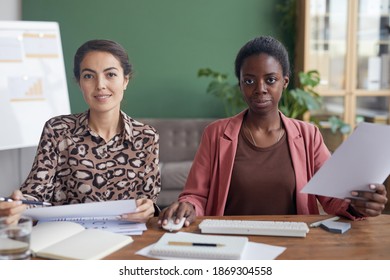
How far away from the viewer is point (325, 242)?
1.27m

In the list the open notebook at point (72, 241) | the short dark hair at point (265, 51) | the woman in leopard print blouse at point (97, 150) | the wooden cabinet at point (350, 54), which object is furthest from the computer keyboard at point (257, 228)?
the wooden cabinet at point (350, 54)

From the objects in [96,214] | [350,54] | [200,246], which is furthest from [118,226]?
[350,54]

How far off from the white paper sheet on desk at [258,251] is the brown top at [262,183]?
460mm

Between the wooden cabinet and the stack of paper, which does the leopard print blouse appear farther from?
the wooden cabinet

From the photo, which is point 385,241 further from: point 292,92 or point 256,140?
point 292,92

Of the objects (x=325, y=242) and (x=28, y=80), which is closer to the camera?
(x=325, y=242)

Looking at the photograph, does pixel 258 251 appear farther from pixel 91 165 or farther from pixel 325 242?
pixel 91 165

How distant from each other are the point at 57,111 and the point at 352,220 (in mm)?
2817

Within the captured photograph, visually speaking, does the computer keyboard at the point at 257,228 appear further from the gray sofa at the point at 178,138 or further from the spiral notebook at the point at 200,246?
the gray sofa at the point at 178,138

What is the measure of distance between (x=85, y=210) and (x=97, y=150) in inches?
16.2

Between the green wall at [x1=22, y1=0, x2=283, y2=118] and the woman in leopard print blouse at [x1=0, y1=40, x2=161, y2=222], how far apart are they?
10.2ft

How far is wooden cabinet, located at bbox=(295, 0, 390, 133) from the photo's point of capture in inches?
184

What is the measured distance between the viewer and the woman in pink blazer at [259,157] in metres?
1.70
